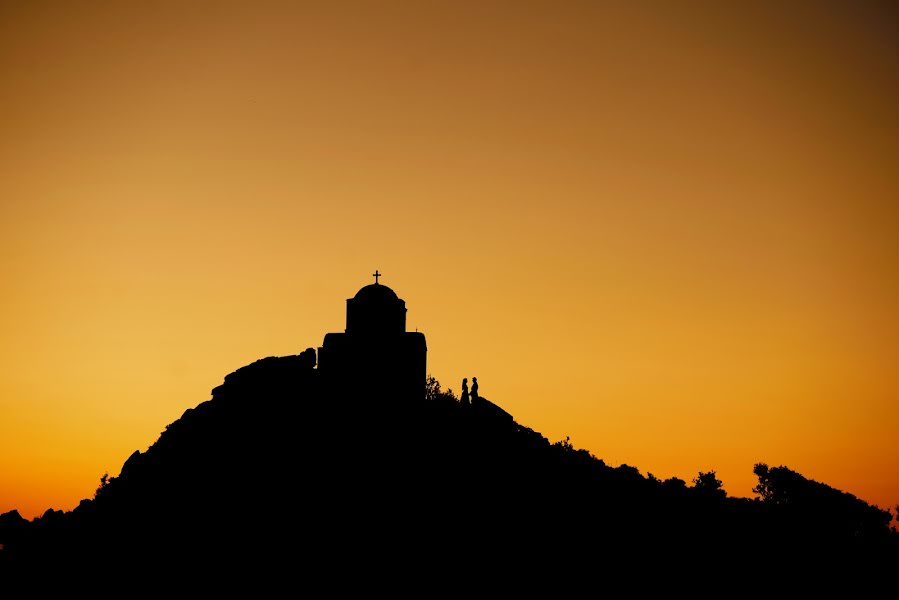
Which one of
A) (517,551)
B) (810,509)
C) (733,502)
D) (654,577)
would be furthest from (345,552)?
(810,509)

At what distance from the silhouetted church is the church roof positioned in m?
0.06

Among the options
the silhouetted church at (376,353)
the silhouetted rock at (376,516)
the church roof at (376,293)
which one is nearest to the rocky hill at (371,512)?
the silhouetted rock at (376,516)

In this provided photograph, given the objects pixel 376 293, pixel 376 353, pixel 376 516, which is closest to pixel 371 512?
pixel 376 516

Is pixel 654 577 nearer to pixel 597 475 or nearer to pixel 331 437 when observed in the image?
pixel 597 475

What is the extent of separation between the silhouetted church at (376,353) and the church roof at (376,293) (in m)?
0.06

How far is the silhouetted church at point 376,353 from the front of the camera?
178 ft

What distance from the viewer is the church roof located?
2235 inches

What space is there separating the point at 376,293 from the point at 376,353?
4.11m

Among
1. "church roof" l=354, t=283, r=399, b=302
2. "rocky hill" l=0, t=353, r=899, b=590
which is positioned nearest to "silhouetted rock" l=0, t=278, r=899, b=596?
"rocky hill" l=0, t=353, r=899, b=590

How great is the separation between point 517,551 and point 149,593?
16804 millimetres

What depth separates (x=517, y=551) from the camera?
4278cm

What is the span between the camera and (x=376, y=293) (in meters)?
57.1

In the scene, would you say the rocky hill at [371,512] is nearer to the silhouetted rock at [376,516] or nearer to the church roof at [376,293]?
the silhouetted rock at [376,516]

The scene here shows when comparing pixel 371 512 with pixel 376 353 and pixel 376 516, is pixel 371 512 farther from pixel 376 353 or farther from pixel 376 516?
pixel 376 353
